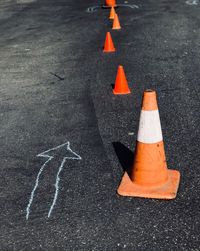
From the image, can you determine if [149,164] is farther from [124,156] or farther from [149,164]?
[124,156]

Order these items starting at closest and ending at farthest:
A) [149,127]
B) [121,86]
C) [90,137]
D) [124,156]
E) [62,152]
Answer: [149,127]
[124,156]
[62,152]
[90,137]
[121,86]

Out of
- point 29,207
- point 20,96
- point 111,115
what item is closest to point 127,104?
point 111,115

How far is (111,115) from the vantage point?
661cm

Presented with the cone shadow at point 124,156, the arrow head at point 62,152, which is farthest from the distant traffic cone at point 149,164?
the arrow head at point 62,152

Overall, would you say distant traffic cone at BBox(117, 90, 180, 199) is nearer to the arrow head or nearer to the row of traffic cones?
the row of traffic cones

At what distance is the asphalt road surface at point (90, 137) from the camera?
156 inches

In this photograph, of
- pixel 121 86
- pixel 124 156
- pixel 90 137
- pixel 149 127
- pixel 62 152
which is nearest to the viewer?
pixel 149 127

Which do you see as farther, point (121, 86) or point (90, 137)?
point (121, 86)

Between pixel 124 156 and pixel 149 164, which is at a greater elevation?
pixel 149 164

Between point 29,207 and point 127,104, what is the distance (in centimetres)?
307

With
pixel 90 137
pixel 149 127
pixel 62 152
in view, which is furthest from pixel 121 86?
pixel 149 127

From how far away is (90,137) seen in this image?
5.83 metres

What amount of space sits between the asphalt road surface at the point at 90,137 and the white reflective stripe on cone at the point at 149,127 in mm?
Answer: 574

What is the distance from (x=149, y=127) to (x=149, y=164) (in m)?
0.38
